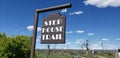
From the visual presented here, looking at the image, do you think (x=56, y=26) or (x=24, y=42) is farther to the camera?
(x=24, y=42)

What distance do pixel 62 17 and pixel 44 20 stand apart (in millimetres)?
919

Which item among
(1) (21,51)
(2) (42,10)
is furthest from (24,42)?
(2) (42,10)

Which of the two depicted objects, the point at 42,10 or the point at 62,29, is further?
the point at 42,10

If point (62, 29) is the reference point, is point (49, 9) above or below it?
above

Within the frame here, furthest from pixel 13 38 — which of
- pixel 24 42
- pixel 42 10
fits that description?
pixel 42 10

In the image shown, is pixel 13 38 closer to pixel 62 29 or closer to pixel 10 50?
pixel 10 50

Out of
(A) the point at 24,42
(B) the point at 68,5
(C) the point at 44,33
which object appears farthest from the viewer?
(A) the point at 24,42

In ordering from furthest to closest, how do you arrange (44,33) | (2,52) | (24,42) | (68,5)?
(24,42) → (2,52) → (44,33) → (68,5)

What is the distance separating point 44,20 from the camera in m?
10.0

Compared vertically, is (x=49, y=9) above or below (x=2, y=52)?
above

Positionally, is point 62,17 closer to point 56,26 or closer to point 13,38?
point 56,26

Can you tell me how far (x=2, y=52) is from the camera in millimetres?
26047

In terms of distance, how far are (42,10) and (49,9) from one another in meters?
0.37

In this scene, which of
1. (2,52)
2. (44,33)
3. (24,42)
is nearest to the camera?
(44,33)
